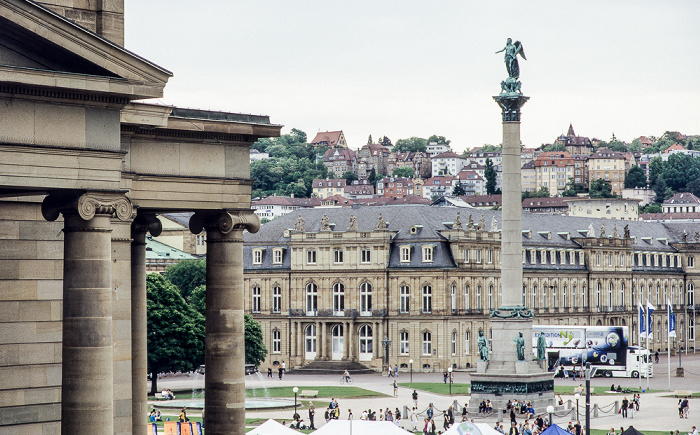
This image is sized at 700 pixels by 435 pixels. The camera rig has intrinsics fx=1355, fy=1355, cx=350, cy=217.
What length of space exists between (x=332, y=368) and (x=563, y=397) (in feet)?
144

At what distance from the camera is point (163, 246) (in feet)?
579

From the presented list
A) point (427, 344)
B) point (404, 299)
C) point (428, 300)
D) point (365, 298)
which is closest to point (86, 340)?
point (427, 344)

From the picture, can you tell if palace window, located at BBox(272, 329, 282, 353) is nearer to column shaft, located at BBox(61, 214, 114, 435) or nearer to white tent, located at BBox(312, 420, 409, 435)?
white tent, located at BBox(312, 420, 409, 435)

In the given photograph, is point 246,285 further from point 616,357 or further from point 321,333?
point 616,357

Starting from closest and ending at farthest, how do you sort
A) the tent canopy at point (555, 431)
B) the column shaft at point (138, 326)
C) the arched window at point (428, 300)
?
1. the column shaft at point (138, 326)
2. the tent canopy at point (555, 431)
3. the arched window at point (428, 300)

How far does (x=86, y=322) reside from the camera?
2623cm

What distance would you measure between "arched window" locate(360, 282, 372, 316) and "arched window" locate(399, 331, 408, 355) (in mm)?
4733

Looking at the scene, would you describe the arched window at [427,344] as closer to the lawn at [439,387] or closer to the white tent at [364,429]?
the lawn at [439,387]

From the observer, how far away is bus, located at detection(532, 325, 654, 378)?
430ft

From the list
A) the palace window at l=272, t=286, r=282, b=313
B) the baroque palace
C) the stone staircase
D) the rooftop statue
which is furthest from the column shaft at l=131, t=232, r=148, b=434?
the palace window at l=272, t=286, r=282, b=313

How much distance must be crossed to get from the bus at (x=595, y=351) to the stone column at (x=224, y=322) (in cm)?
9927

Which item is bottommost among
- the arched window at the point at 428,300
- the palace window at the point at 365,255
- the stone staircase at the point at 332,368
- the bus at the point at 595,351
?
the stone staircase at the point at 332,368

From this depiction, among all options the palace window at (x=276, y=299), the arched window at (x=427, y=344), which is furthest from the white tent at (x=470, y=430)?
the palace window at (x=276, y=299)

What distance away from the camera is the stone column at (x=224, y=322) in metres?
33.1
